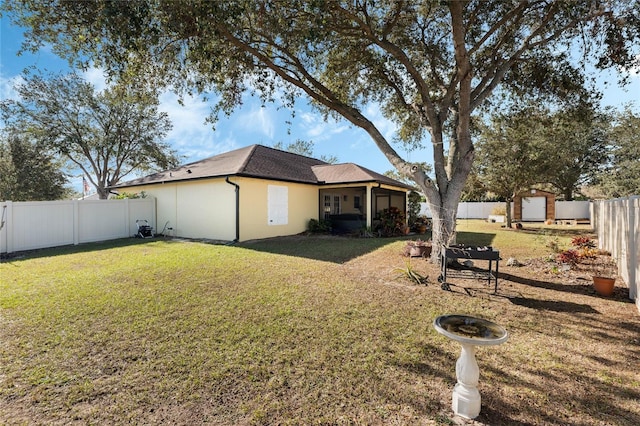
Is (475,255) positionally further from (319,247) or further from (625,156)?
(625,156)

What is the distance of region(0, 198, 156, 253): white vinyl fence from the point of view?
9.47 meters

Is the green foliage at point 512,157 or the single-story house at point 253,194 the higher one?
the green foliage at point 512,157

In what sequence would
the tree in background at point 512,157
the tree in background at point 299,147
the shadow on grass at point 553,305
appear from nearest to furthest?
the shadow on grass at point 553,305, the tree in background at point 512,157, the tree in background at point 299,147

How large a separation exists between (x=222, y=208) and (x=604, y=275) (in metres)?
11.6

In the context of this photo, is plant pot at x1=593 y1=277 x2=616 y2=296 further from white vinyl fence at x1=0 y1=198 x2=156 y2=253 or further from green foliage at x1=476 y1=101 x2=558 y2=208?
white vinyl fence at x1=0 y1=198 x2=156 y2=253

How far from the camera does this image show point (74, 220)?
11.1 metres

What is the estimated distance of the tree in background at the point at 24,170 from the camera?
18219mm

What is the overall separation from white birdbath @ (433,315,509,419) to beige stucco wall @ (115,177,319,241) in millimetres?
10030

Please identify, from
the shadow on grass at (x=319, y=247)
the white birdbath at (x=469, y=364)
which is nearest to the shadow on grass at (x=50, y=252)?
the shadow on grass at (x=319, y=247)

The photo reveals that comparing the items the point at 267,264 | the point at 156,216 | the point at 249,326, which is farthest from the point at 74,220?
the point at 249,326

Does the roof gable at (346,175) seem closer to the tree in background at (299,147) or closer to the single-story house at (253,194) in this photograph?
the single-story house at (253,194)

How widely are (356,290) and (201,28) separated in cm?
558

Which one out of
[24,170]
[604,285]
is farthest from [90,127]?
[604,285]

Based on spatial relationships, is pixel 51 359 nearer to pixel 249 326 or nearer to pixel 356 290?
pixel 249 326
